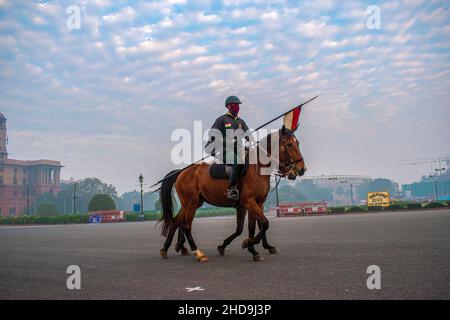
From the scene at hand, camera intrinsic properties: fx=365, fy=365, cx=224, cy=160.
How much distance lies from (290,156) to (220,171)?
1.64m

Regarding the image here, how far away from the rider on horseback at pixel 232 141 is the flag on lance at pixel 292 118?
0.99 metres

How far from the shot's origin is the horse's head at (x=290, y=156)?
8.29m

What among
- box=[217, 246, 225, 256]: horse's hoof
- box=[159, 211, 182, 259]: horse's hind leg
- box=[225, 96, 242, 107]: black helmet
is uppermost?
box=[225, 96, 242, 107]: black helmet

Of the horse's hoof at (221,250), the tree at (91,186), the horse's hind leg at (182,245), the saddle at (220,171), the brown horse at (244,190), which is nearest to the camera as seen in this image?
the brown horse at (244,190)

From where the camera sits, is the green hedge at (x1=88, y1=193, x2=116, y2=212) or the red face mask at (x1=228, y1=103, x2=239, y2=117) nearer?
the red face mask at (x1=228, y1=103, x2=239, y2=117)

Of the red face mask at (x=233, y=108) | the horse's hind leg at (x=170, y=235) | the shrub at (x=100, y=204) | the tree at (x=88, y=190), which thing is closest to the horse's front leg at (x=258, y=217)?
the horse's hind leg at (x=170, y=235)

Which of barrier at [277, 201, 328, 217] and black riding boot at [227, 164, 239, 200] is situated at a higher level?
black riding boot at [227, 164, 239, 200]

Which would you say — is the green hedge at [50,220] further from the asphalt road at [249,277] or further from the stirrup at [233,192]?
the stirrup at [233,192]

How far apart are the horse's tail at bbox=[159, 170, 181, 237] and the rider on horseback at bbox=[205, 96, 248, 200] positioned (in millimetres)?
1656

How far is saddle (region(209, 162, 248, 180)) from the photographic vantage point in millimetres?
8281

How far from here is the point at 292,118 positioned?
8.88 m

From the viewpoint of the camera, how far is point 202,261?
306 inches

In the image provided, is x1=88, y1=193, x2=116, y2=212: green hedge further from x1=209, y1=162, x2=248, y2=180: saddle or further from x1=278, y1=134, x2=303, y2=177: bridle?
x1=278, y1=134, x2=303, y2=177: bridle

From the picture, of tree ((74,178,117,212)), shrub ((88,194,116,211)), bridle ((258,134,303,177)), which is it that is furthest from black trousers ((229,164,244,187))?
tree ((74,178,117,212))
